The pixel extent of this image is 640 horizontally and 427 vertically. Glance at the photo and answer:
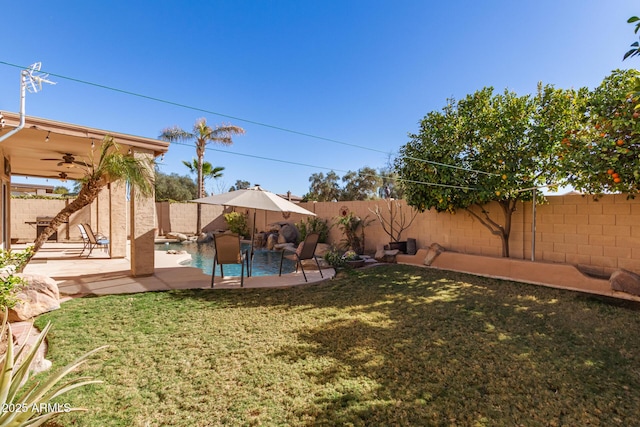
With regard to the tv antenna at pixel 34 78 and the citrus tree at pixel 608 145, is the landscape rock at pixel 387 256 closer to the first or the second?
the citrus tree at pixel 608 145

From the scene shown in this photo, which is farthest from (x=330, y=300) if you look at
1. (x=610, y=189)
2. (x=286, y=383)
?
(x=610, y=189)

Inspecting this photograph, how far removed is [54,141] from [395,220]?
9609 mm

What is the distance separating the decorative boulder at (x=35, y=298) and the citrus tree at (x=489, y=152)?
790cm

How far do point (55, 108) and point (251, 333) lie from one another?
934cm

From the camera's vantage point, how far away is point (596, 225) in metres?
6.49

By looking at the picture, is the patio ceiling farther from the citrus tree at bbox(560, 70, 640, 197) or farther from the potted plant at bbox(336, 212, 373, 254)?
the citrus tree at bbox(560, 70, 640, 197)

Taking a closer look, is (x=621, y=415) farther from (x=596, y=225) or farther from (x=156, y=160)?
(x=156, y=160)

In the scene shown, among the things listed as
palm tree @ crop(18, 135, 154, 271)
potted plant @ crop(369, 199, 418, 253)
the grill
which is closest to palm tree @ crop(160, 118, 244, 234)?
the grill

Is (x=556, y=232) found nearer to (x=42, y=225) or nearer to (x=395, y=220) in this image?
(x=395, y=220)

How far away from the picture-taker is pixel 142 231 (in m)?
6.63

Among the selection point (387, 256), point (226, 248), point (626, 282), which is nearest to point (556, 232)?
point (626, 282)

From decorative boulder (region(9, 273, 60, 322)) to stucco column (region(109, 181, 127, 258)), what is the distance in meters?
5.39

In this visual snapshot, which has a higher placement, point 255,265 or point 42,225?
point 42,225

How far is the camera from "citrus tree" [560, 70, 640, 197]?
508 centimetres
